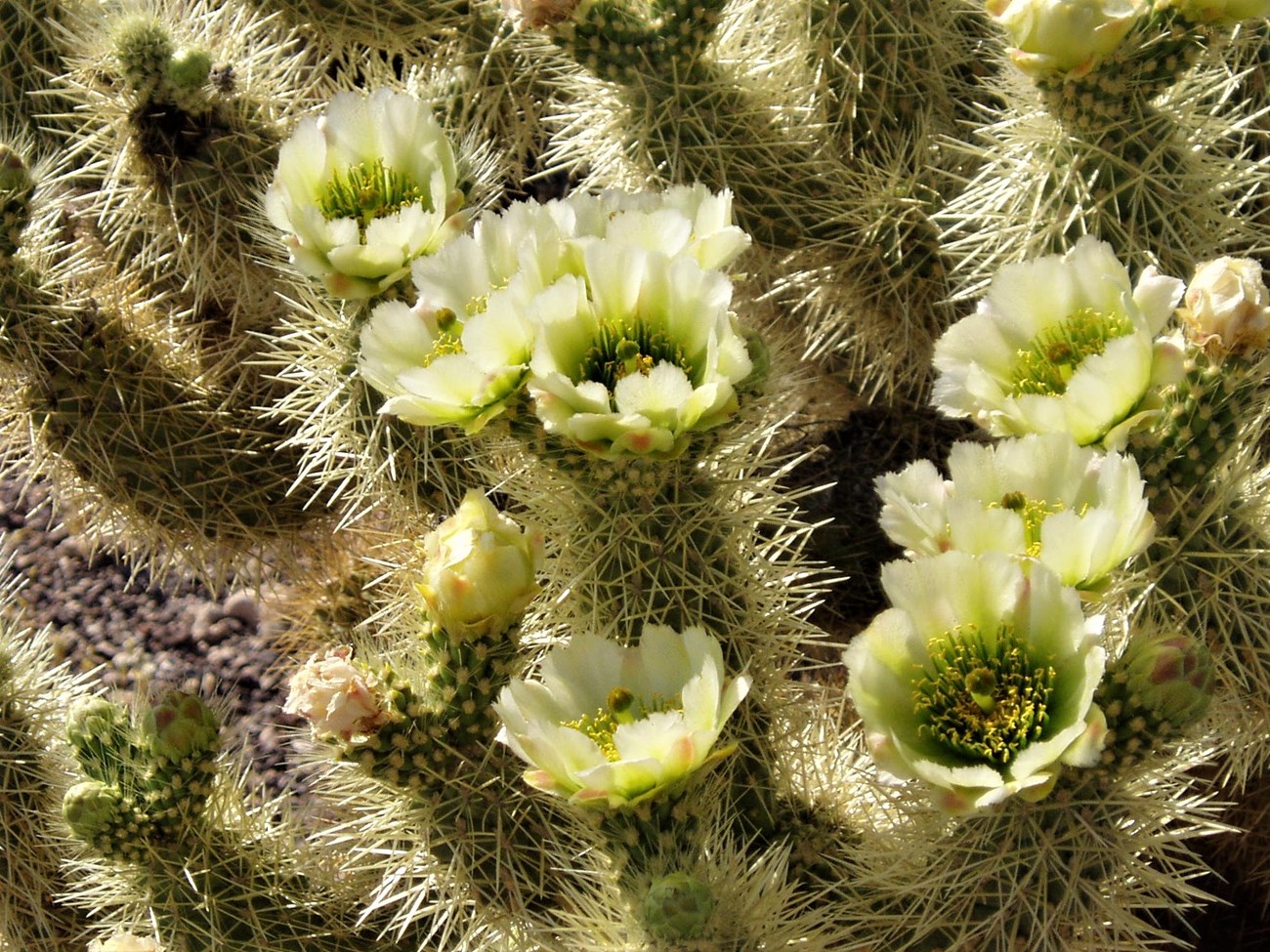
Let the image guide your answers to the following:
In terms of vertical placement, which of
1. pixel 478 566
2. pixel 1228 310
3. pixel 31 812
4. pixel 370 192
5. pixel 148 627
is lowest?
pixel 148 627

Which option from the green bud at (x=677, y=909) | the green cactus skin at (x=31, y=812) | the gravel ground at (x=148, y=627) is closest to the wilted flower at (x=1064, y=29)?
the green bud at (x=677, y=909)

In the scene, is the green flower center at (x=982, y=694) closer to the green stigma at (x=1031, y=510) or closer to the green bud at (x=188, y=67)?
the green stigma at (x=1031, y=510)

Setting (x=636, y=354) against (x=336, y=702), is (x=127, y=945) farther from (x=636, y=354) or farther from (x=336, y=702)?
(x=636, y=354)

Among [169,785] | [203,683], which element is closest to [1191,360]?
[169,785]

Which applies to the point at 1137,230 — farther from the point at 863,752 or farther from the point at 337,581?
the point at 337,581

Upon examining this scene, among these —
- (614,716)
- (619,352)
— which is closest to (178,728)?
(614,716)

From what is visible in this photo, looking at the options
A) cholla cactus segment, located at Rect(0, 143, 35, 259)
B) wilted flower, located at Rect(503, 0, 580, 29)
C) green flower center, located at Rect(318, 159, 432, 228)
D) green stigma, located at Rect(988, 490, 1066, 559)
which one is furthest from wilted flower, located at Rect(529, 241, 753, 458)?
cholla cactus segment, located at Rect(0, 143, 35, 259)
